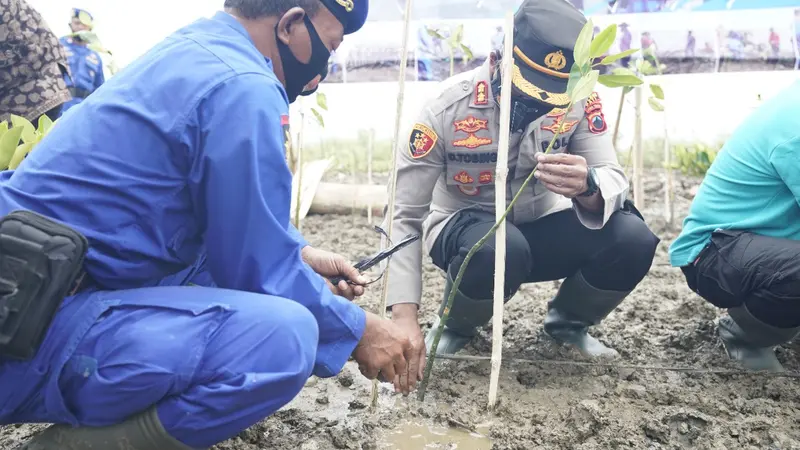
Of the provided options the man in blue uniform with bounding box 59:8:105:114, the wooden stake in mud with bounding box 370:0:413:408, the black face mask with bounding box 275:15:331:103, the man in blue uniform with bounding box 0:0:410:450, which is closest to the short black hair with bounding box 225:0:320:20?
the black face mask with bounding box 275:15:331:103

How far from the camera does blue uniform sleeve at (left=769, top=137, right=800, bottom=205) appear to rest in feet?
6.79

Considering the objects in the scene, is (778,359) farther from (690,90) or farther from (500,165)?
(690,90)

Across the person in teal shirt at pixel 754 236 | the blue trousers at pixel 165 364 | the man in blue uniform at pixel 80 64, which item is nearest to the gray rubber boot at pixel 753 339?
the person in teal shirt at pixel 754 236

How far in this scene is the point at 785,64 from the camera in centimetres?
457

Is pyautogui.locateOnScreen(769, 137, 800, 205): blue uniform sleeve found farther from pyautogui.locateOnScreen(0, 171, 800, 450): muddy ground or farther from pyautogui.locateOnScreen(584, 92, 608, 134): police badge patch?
Answer: pyautogui.locateOnScreen(0, 171, 800, 450): muddy ground

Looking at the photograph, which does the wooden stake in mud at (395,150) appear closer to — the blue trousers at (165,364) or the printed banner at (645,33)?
the blue trousers at (165,364)

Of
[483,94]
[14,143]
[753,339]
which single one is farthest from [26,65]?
[753,339]

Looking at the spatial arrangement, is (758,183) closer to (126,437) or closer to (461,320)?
(461,320)

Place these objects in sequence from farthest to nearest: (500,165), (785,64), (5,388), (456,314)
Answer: (785,64) → (456,314) → (500,165) → (5,388)

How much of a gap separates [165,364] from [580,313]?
1.46 metres

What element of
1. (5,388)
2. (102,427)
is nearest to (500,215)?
(102,427)

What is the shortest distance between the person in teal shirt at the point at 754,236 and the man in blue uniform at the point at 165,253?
143cm

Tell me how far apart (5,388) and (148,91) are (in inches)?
24.6

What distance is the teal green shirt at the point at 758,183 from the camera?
210 centimetres
